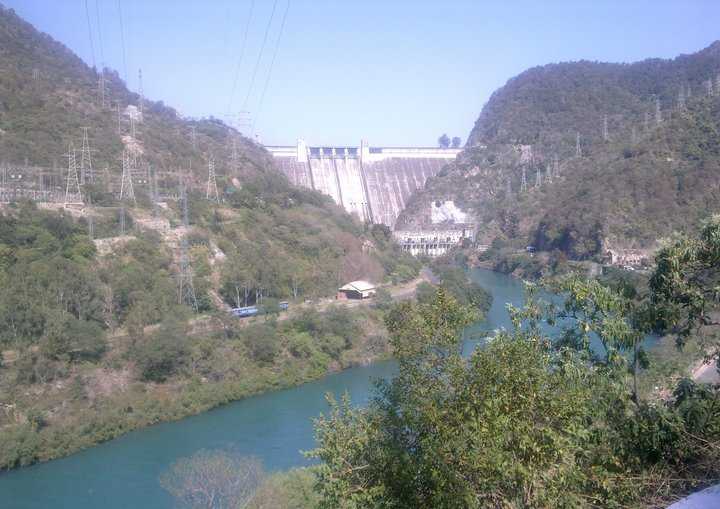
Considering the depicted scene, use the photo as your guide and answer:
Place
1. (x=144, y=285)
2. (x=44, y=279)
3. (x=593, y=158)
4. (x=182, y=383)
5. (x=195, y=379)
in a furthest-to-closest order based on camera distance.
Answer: (x=593, y=158), (x=144, y=285), (x=195, y=379), (x=182, y=383), (x=44, y=279)

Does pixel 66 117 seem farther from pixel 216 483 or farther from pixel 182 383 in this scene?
pixel 216 483

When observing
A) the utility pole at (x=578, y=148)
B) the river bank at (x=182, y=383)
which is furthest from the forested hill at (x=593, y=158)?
the river bank at (x=182, y=383)

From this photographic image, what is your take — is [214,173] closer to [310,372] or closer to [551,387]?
[310,372]

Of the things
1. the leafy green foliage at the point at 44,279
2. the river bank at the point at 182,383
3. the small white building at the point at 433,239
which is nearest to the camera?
the river bank at the point at 182,383

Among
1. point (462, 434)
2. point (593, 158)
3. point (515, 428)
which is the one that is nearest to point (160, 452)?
point (462, 434)

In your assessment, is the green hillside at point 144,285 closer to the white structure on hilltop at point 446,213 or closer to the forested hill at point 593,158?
the forested hill at point 593,158

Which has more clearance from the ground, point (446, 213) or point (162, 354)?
point (446, 213)
